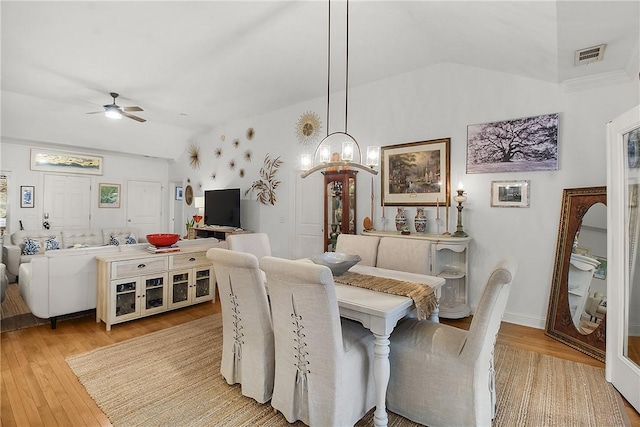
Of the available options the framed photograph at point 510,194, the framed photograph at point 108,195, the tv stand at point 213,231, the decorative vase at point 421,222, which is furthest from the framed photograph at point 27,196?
the framed photograph at point 510,194

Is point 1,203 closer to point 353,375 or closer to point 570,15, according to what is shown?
point 353,375

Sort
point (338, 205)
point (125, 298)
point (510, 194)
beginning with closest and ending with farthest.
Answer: point (125, 298) < point (510, 194) < point (338, 205)

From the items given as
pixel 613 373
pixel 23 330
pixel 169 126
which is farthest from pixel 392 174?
pixel 169 126

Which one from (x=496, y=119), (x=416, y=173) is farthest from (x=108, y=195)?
(x=496, y=119)

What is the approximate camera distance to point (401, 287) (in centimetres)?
218

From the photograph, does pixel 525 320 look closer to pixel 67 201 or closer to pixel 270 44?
pixel 270 44

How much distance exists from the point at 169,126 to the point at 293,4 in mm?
5224

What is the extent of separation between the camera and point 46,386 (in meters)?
2.27

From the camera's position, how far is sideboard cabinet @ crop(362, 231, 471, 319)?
3.61 metres

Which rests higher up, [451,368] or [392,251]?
[392,251]

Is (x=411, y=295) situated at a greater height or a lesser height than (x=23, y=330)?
greater

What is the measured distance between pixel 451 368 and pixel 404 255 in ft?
4.05

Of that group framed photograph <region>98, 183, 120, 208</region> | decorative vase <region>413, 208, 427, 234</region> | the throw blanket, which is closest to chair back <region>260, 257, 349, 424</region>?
the throw blanket

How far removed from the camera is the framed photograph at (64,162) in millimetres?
6480
